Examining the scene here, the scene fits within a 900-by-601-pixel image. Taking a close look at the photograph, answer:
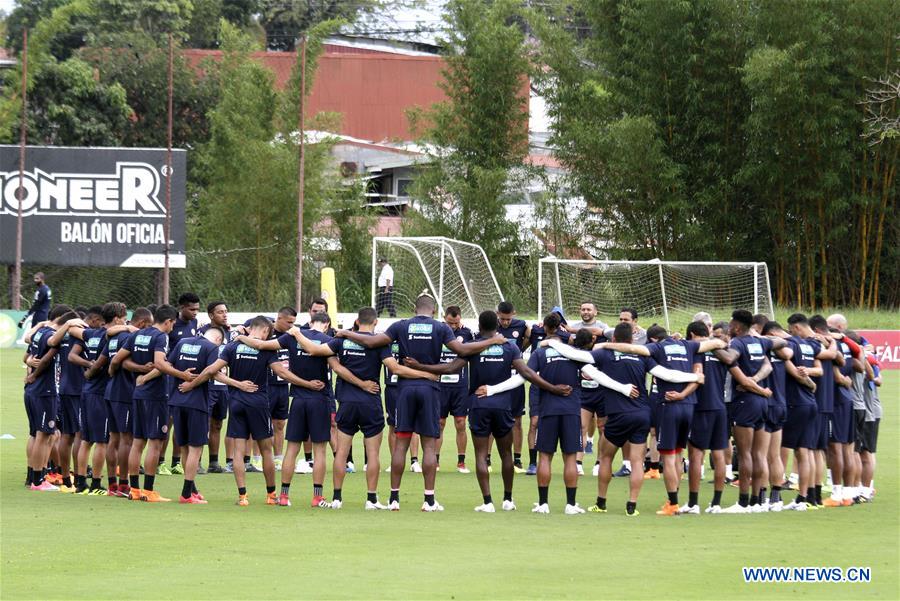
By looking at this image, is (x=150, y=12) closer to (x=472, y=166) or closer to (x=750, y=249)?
(x=472, y=166)

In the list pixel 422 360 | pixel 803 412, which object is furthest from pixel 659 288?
pixel 422 360

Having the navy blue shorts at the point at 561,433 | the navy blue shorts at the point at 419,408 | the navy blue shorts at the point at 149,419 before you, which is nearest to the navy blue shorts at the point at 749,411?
the navy blue shorts at the point at 561,433

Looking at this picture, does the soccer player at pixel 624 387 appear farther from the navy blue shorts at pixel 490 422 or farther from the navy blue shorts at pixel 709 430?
the navy blue shorts at pixel 490 422

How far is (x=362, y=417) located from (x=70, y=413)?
358 centimetres

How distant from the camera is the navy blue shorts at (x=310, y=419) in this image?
12195mm

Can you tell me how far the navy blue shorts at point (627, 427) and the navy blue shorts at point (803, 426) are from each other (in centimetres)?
178

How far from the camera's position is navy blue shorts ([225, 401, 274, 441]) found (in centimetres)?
1227

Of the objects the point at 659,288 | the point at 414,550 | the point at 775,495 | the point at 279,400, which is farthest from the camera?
the point at 659,288

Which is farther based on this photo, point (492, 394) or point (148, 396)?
point (148, 396)

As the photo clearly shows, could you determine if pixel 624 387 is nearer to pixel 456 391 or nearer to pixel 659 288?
pixel 456 391

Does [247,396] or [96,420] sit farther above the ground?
[247,396]

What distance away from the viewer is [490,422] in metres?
12.2

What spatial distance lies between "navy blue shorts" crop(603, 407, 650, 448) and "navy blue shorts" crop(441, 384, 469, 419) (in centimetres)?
311

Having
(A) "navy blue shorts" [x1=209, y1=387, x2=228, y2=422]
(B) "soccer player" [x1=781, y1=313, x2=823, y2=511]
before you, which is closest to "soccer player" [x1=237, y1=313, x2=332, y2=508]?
(A) "navy blue shorts" [x1=209, y1=387, x2=228, y2=422]
